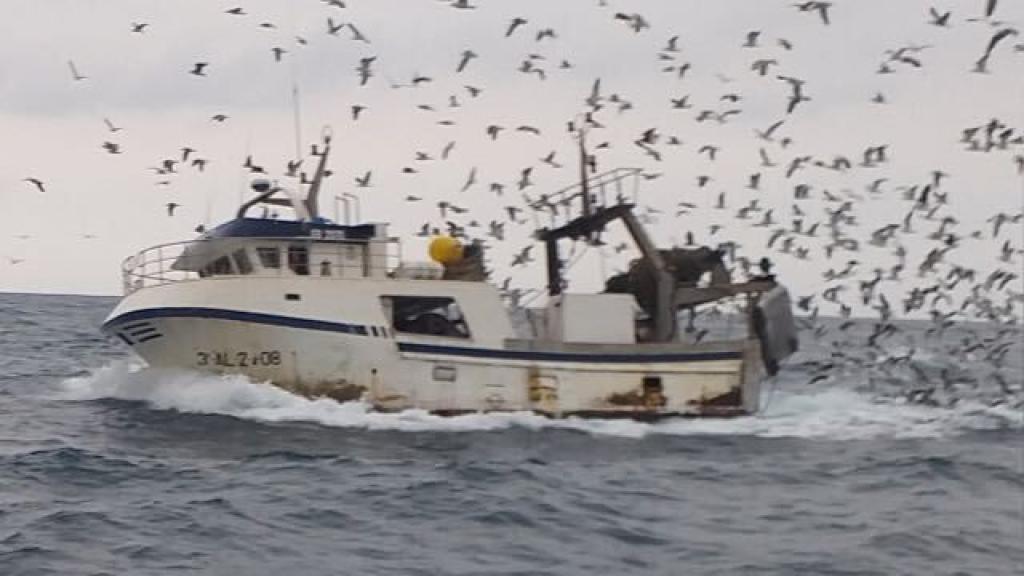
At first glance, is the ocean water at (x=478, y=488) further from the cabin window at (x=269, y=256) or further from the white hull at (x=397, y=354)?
the cabin window at (x=269, y=256)

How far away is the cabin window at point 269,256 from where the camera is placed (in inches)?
1092

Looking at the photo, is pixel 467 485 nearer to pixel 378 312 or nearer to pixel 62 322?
pixel 378 312

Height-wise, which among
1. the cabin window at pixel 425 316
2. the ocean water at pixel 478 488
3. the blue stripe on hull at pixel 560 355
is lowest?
the ocean water at pixel 478 488

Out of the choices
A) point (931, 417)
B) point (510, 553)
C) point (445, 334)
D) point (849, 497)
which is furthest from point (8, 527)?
point (931, 417)

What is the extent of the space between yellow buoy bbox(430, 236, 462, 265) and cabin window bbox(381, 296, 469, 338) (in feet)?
2.88

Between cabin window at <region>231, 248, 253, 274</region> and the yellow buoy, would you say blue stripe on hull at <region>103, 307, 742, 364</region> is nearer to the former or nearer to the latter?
cabin window at <region>231, 248, 253, 274</region>

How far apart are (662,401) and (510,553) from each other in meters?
12.9

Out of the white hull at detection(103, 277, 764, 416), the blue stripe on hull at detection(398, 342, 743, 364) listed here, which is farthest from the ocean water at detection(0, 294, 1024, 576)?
the blue stripe on hull at detection(398, 342, 743, 364)

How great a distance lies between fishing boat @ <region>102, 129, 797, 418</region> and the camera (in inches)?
1053

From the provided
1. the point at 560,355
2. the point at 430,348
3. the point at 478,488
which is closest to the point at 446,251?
the point at 430,348

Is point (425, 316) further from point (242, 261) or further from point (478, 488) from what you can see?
point (478, 488)

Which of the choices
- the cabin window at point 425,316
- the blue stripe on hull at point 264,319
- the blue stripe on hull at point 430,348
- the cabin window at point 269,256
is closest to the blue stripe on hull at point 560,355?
the blue stripe on hull at point 430,348

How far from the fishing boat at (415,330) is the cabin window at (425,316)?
3cm

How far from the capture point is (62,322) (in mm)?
69750
